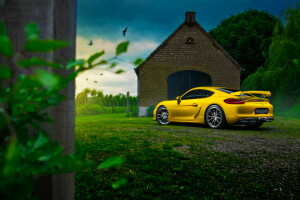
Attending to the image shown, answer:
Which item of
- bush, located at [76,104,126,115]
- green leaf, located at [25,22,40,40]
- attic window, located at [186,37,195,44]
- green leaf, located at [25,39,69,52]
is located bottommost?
bush, located at [76,104,126,115]

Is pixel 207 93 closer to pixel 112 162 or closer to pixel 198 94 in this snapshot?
pixel 198 94

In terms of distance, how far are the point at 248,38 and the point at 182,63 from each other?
10736 mm

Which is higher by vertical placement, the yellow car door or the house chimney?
the house chimney

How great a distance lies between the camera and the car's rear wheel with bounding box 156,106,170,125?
7.81 metres

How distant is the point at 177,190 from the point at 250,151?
2.05 meters

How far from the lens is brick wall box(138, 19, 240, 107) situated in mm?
13398

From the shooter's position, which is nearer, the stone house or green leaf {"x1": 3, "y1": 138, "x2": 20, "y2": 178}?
green leaf {"x1": 3, "y1": 138, "x2": 20, "y2": 178}

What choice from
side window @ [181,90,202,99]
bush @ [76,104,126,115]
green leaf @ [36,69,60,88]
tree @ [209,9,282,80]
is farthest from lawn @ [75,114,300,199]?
tree @ [209,9,282,80]

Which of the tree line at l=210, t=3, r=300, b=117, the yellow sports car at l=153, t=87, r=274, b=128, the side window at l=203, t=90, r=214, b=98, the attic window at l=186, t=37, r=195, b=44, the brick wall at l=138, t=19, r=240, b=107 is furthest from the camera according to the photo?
the attic window at l=186, t=37, r=195, b=44

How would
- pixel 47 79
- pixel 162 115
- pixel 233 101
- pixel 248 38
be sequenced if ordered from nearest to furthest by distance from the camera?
pixel 47 79 < pixel 233 101 < pixel 162 115 < pixel 248 38

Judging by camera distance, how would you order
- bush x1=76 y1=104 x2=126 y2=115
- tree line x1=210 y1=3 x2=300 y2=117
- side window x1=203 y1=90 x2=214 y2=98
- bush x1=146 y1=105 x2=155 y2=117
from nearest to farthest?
side window x1=203 y1=90 x2=214 y2=98
tree line x1=210 y1=3 x2=300 y2=117
bush x1=146 y1=105 x2=155 y2=117
bush x1=76 y1=104 x2=126 y2=115

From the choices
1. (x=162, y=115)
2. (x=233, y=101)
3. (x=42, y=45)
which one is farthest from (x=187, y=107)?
(x=42, y=45)

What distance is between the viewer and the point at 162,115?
789cm

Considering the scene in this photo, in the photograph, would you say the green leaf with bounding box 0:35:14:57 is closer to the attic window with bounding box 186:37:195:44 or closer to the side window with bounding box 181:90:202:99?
the side window with bounding box 181:90:202:99
